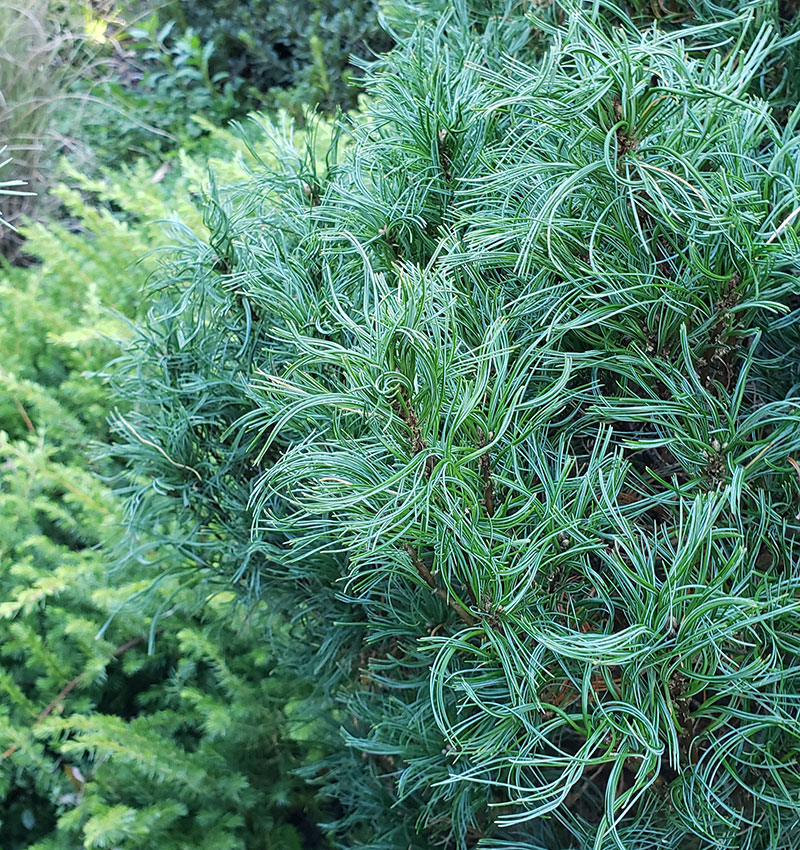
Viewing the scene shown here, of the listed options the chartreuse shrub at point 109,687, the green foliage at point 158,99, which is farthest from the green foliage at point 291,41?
the chartreuse shrub at point 109,687

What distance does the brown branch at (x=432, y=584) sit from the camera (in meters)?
0.52

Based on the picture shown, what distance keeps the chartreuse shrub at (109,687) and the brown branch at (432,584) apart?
0.55 meters

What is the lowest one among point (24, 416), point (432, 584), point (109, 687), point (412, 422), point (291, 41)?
point (109, 687)

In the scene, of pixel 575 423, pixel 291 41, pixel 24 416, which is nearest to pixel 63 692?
pixel 24 416

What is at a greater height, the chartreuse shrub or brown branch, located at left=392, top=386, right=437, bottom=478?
brown branch, located at left=392, top=386, right=437, bottom=478

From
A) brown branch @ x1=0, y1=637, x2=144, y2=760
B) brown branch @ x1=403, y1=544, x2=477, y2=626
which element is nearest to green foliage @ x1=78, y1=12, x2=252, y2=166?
brown branch @ x1=0, y1=637, x2=144, y2=760

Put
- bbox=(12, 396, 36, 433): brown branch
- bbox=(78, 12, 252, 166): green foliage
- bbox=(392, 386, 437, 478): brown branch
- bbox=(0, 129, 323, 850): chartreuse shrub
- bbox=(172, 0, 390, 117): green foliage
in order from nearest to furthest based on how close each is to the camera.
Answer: bbox=(392, 386, 437, 478): brown branch < bbox=(0, 129, 323, 850): chartreuse shrub < bbox=(12, 396, 36, 433): brown branch < bbox=(172, 0, 390, 117): green foliage < bbox=(78, 12, 252, 166): green foliage

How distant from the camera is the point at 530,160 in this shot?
23.0 inches

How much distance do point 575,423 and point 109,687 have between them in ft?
4.14

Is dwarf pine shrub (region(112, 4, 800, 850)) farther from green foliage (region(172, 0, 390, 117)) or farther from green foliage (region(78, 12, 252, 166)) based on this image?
green foliage (region(78, 12, 252, 166))

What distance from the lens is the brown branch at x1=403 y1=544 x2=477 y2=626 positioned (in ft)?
1.71

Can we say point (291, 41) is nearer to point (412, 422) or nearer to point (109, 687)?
point (109, 687)

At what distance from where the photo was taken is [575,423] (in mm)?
552

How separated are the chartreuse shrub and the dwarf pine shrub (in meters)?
0.56
